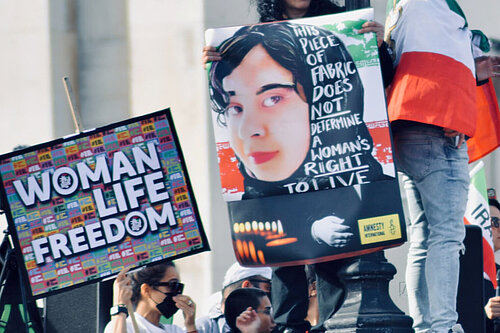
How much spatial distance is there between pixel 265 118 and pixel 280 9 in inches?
25.0

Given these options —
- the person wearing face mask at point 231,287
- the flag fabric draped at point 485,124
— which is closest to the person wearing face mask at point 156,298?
the person wearing face mask at point 231,287

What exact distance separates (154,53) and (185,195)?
4.21 meters

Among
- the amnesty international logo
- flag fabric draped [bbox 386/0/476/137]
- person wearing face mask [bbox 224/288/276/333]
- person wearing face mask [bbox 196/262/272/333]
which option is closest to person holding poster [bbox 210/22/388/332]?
the amnesty international logo

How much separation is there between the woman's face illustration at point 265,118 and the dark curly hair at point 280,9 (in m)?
0.32

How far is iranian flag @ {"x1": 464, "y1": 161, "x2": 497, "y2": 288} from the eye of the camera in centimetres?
764

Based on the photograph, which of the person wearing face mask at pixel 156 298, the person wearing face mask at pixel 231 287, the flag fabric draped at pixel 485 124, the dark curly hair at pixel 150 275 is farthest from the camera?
the person wearing face mask at pixel 231 287

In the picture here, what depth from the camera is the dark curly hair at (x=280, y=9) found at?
6.41m

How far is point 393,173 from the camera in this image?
603 centimetres

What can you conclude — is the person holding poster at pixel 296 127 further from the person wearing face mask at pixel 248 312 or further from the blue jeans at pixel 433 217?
the person wearing face mask at pixel 248 312

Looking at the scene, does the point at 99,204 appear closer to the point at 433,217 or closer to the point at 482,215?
the point at 433,217

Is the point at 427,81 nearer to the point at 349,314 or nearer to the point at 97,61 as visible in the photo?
the point at 349,314

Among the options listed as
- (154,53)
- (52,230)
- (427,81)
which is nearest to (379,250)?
(427,81)

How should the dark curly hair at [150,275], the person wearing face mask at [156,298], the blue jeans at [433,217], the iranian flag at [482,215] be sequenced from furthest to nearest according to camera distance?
the iranian flag at [482,215] → the dark curly hair at [150,275] → the person wearing face mask at [156,298] → the blue jeans at [433,217]

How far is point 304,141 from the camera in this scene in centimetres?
615
